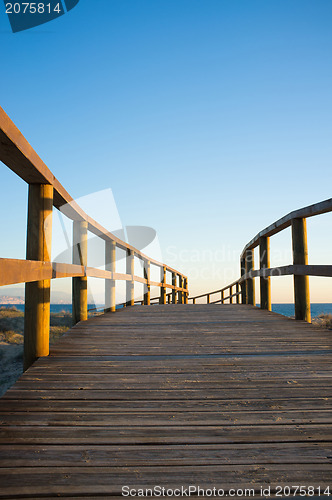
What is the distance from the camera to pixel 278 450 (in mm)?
1480

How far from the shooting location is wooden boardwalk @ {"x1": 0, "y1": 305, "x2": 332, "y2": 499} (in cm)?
132

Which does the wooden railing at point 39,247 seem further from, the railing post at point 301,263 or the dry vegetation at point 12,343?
the dry vegetation at point 12,343

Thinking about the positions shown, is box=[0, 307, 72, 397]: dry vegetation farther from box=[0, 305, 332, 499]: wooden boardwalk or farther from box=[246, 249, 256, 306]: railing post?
box=[0, 305, 332, 499]: wooden boardwalk

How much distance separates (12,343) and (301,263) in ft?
56.7

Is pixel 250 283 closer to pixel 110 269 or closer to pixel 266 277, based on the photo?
pixel 266 277

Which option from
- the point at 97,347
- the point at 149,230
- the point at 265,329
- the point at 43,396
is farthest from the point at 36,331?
the point at 149,230

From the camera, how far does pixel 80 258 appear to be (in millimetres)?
3943

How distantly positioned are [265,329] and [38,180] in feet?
8.77

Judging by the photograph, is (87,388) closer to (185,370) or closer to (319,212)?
(185,370)

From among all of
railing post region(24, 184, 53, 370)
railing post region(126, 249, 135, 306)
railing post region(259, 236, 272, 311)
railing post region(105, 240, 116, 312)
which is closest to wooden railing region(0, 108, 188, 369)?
railing post region(24, 184, 53, 370)

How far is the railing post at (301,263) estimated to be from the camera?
163 inches

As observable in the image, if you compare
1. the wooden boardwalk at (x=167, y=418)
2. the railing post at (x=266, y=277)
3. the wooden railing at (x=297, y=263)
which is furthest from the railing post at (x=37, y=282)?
the railing post at (x=266, y=277)

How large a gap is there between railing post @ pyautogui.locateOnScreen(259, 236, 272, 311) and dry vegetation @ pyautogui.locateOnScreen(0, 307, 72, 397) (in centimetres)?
890

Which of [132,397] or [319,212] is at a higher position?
[319,212]
